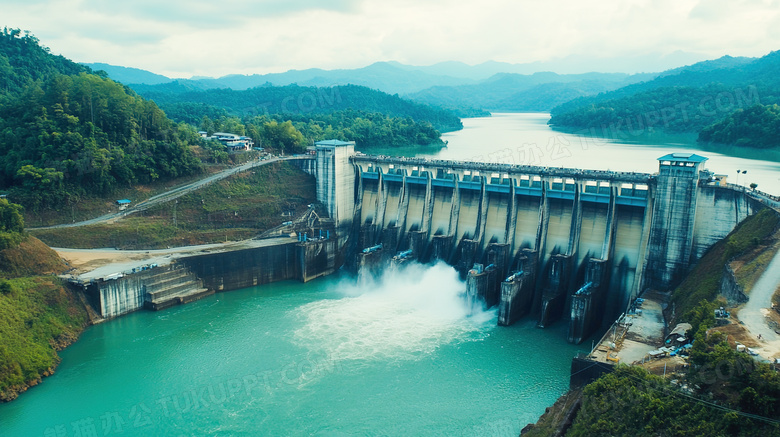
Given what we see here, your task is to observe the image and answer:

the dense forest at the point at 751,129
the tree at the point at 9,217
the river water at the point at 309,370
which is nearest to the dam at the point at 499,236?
the river water at the point at 309,370

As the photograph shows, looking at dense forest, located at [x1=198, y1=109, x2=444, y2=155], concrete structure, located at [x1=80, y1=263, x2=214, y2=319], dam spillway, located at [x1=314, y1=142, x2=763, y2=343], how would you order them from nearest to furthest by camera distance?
1. dam spillway, located at [x1=314, y1=142, x2=763, y2=343]
2. concrete structure, located at [x1=80, y1=263, x2=214, y2=319]
3. dense forest, located at [x1=198, y1=109, x2=444, y2=155]

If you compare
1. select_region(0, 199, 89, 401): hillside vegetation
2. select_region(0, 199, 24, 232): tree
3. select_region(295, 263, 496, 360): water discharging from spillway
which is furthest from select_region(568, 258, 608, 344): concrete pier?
select_region(0, 199, 24, 232): tree

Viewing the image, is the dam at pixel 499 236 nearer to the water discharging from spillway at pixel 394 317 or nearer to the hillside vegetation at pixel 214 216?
the water discharging from spillway at pixel 394 317

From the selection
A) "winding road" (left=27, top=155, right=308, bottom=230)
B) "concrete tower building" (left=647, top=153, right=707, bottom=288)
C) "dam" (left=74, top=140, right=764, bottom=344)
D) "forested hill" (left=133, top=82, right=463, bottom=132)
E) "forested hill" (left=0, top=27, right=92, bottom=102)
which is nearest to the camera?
"concrete tower building" (left=647, top=153, right=707, bottom=288)

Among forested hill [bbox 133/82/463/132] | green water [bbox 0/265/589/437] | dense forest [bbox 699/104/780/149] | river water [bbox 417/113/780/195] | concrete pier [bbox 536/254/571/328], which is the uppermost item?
forested hill [bbox 133/82/463/132]

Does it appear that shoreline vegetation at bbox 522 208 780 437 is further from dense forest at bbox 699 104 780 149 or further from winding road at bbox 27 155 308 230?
dense forest at bbox 699 104 780 149

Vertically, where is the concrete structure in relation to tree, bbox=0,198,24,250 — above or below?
below

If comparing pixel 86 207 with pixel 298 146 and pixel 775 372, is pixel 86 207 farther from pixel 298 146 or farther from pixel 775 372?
pixel 775 372
